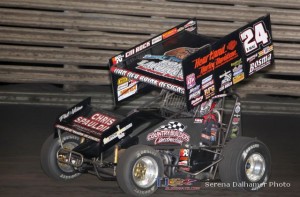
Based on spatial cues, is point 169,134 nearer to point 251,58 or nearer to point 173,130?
point 173,130

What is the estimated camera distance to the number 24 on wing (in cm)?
934

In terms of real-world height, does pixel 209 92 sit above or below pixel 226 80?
below

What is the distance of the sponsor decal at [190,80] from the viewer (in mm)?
8672

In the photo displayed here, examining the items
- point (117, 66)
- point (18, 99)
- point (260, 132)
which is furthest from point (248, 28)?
point (18, 99)

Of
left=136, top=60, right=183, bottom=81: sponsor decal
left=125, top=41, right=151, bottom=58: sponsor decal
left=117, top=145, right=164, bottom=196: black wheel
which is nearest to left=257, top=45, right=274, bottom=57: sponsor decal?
left=136, top=60, right=183, bottom=81: sponsor decal

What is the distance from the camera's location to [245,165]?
9.13 metres

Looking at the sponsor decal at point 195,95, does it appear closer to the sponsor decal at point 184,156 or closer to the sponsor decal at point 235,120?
the sponsor decal at point 184,156

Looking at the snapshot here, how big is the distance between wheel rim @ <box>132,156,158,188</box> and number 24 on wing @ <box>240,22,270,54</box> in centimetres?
177

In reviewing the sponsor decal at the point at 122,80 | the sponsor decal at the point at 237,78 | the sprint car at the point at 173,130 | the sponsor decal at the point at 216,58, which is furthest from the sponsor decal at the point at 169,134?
the sponsor decal at the point at 122,80

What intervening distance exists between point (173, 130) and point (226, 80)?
0.83 meters

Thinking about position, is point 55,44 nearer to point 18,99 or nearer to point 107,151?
point 18,99

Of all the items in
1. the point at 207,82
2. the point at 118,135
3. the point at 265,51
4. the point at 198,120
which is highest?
the point at 265,51

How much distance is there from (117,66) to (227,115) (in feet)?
15.5

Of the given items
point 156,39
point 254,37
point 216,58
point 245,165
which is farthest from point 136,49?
point 245,165
